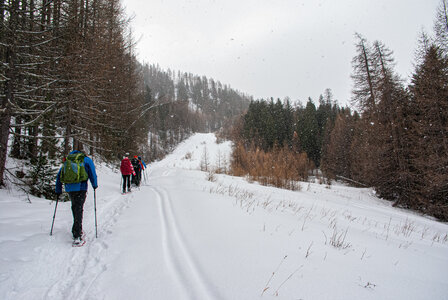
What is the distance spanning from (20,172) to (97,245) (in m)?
5.75

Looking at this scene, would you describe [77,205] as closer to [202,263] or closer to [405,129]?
[202,263]

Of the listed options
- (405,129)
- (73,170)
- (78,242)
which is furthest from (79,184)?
(405,129)

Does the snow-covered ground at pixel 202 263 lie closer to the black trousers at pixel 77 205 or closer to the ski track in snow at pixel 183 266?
the ski track in snow at pixel 183 266

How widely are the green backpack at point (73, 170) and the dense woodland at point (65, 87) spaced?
106 inches

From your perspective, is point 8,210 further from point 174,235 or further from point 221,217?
point 221,217

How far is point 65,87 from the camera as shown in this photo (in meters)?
7.60

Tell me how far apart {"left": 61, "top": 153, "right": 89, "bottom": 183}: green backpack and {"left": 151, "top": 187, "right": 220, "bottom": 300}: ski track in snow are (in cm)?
199

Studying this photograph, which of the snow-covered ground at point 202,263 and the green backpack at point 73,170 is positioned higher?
the green backpack at point 73,170

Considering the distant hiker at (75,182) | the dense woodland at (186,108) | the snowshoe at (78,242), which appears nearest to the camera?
the snowshoe at (78,242)

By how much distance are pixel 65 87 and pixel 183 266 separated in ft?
29.1

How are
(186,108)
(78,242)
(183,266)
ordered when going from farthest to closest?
(186,108), (78,242), (183,266)

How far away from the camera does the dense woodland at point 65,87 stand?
556 cm

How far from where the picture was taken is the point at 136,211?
18.0 ft

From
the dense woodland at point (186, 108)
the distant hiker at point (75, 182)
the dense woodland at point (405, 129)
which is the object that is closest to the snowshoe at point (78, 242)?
the distant hiker at point (75, 182)
